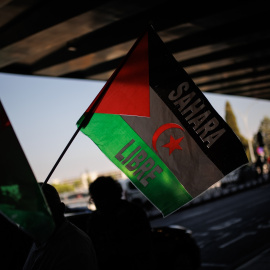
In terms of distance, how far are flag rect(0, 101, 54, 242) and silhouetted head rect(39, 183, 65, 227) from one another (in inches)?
25.7

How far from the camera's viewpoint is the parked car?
18.6 feet

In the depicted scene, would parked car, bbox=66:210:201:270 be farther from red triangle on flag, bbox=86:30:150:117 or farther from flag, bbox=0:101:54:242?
flag, bbox=0:101:54:242

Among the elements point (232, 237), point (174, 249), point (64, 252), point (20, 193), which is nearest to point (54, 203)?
point (64, 252)

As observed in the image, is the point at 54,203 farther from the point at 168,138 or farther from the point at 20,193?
the point at 168,138

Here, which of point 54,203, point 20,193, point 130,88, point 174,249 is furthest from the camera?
point 174,249

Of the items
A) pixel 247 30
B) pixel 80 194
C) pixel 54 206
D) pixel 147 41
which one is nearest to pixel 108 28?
pixel 247 30

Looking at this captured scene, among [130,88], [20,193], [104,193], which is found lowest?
[104,193]

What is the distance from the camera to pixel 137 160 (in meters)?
2.92

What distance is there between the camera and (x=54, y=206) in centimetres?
243

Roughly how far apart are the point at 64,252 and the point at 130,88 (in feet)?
4.55

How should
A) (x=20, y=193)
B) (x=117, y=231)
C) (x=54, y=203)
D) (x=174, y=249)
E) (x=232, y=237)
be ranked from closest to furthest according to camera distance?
(x=20, y=193) → (x=54, y=203) → (x=117, y=231) → (x=174, y=249) → (x=232, y=237)

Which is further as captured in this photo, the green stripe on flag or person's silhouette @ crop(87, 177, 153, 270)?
person's silhouette @ crop(87, 177, 153, 270)

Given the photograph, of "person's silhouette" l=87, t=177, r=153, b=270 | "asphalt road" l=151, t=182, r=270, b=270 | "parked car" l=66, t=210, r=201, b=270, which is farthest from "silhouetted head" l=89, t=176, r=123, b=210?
"asphalt road" l=151, t=182, r=270, b=270

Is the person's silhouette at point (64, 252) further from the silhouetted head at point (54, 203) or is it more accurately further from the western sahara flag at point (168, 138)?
the western sahara flag at point (168, 138)
